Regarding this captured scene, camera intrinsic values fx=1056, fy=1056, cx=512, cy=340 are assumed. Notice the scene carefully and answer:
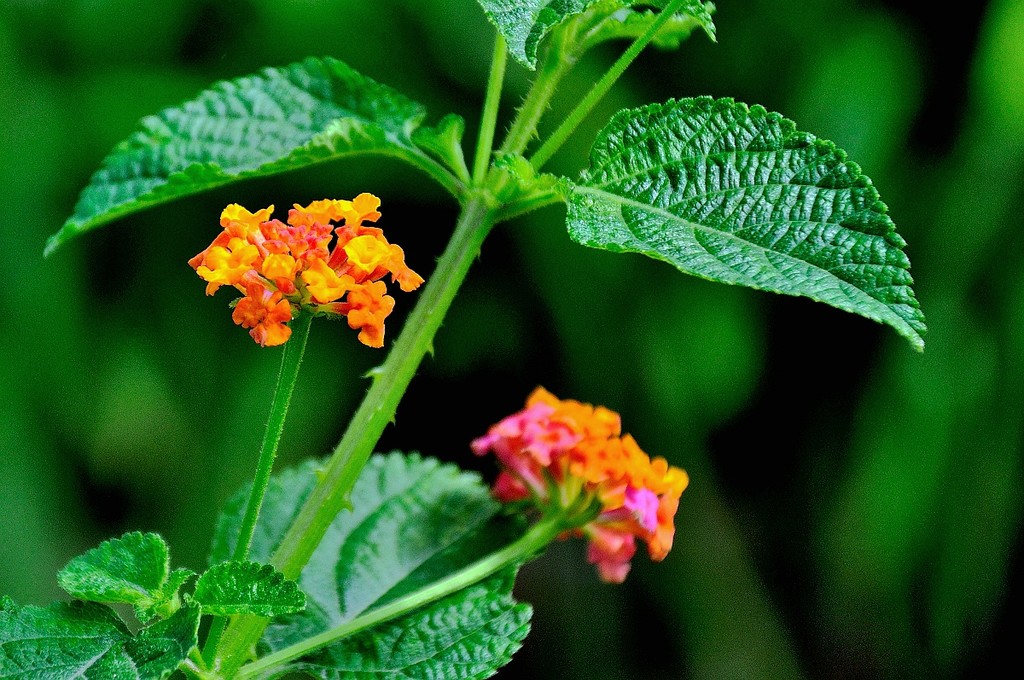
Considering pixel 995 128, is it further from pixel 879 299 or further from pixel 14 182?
pixel 14 182

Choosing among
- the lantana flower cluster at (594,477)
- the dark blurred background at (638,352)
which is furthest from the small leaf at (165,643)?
the dark blurred background at (638,352)

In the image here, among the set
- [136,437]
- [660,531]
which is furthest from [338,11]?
[660,531]

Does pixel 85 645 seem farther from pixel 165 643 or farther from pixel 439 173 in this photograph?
pixel 439 173

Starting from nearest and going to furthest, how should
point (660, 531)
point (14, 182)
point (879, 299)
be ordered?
point (879, 299), point (660, 531), point (14, 182)

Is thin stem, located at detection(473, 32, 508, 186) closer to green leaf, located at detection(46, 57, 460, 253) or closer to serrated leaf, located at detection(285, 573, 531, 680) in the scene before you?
green leaf, located at detection(46, 57, 460, 253)

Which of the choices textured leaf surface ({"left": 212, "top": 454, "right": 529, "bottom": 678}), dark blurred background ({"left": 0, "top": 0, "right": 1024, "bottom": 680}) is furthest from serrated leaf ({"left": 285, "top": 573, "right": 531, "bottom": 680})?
dark blurred background ({"left": 0, "top": 0, "right": 1024, "bottom": 680})

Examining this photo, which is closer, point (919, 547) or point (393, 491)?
point (393, 491)

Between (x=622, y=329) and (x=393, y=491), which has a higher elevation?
(x=622, y=329)
